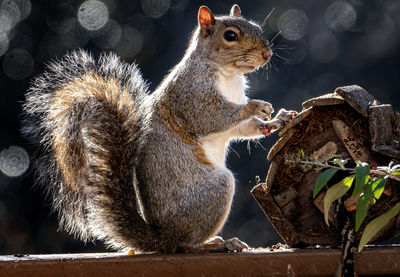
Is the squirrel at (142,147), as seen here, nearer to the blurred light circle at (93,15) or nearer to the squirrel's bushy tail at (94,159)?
the squirrel's bushy tail at (94,159)

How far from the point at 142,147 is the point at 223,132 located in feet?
0.74

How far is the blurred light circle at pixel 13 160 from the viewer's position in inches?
97.3

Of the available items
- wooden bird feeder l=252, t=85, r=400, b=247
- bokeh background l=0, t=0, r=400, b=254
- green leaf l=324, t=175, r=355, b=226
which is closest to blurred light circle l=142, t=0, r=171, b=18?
A: bokeh background l=0, t=0, r=400, b=254

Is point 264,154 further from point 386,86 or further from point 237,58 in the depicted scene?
point 237,58

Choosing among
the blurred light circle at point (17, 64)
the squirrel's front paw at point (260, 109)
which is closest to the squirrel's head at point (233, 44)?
the squirrel's front paw at point (260, 109)

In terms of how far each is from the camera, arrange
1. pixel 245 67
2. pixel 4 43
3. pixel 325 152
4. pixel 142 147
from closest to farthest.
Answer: pixel 325 152 → pixel 142 147 → pixel 245 67 → pixel 4 43

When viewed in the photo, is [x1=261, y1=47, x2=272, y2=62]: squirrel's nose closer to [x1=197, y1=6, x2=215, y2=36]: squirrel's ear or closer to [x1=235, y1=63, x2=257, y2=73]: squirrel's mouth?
[x1=235, y1=63, x2=257, y2=73]: squirrel's mouth

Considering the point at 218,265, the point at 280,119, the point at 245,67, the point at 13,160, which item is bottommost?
the point at 13,160

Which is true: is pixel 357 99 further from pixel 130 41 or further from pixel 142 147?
pixel 130 41

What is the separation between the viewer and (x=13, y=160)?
8.19 ft

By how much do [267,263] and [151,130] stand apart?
1.50 feet

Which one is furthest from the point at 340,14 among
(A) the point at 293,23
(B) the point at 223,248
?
(B) the point at 223,248

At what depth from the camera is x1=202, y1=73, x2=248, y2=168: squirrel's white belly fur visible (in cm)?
140

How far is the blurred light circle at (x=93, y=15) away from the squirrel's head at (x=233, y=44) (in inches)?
43.7
